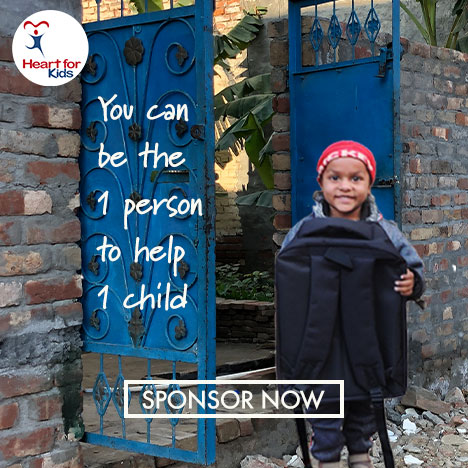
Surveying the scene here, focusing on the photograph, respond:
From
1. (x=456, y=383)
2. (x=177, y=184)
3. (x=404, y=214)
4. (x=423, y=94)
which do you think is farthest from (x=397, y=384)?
(x=456, y=383)

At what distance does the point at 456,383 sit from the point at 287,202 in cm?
204

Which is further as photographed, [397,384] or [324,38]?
[324,38]

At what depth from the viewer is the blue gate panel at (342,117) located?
4.23 meters

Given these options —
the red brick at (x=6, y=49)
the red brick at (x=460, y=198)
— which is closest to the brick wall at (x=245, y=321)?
the red brick at (x=460, y=198)

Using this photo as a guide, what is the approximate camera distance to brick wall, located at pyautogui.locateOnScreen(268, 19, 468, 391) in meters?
4.86

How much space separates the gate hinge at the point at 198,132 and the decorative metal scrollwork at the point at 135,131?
274mm

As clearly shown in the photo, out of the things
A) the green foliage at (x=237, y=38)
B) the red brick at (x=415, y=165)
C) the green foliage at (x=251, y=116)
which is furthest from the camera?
the green foliage at (x=237, y=38)

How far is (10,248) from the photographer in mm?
3363

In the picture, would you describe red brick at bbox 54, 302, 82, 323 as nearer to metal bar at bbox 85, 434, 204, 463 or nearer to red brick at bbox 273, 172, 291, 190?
metal bar at bbox 85, 434, 204, 463

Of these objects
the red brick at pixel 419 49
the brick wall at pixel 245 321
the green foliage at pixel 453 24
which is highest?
the green foliage at pixel 453 24

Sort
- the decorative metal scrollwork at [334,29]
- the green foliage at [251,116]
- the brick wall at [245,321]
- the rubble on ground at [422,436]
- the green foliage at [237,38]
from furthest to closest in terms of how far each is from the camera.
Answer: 1. the green foliage at [237,38]
2. the brick wall at [245,321]
3. the green foliage at [251,116]
4. the rubble on ground at [422,436]
5. the decorative metal scrollwork at [334,29]

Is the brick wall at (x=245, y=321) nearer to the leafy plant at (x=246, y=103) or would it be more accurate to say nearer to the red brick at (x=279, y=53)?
the leafy plant at (x=246, y=103)

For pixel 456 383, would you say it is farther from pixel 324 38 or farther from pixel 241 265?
pixel 241 265

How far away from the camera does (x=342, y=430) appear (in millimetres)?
2289
